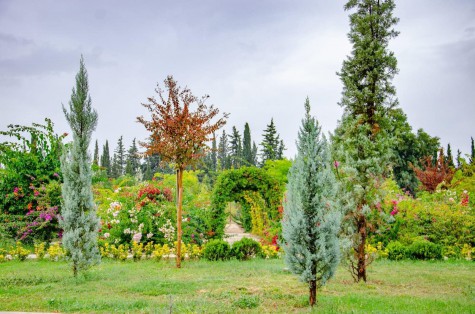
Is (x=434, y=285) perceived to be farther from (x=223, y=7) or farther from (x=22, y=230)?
(x=22, y=230)

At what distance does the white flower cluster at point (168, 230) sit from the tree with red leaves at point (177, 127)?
2.99 m

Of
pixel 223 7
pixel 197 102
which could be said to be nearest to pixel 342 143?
pixel 197 102

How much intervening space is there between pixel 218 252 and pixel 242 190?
13.5 feet

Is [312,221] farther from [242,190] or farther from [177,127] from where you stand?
[242,190]

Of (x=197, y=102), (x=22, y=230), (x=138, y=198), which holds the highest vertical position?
(x=197, y=102)

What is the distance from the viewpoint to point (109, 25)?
12.8 m

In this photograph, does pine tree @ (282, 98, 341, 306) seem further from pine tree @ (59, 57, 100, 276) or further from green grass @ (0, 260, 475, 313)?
pine tree @ (59, 57, 100, 276)

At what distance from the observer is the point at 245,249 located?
484 inches

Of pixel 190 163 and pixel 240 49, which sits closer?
pixel 190 163

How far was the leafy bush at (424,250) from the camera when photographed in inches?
470

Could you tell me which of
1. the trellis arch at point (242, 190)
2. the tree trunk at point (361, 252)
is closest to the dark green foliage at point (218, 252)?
the trellis arch at point (242, 190)

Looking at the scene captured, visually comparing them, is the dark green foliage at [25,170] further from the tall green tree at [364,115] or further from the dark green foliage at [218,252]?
the tall green tree at [364,115]

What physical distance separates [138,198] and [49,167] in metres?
4.52

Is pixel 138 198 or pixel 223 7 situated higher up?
pixel 223 7
